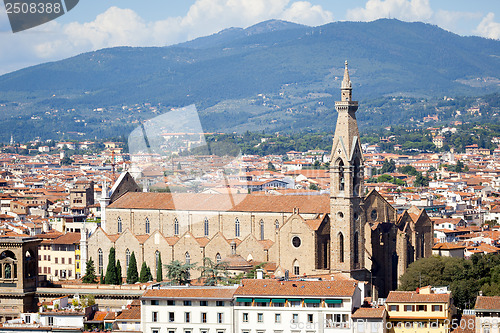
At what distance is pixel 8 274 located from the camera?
42.2 m

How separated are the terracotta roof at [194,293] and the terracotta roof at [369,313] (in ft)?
12.0

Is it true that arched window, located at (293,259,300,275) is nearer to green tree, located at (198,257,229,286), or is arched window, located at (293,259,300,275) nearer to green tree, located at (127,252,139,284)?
green tree, located at (198,257,229,286)

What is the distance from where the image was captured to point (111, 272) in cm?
5116

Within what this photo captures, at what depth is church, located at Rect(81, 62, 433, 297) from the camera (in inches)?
1852

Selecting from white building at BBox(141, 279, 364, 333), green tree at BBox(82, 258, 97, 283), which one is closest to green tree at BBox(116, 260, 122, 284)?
green tree at BBox(82, 258, 97, 283)

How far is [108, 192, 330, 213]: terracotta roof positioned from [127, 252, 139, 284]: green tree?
3370mm

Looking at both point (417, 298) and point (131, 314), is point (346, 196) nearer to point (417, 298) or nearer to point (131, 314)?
point (417, 298)

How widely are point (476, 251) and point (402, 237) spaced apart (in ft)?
30.7

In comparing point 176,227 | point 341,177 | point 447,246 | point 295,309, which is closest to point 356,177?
point 341,177

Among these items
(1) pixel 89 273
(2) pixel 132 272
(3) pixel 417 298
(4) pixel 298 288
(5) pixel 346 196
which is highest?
(5) pixel 346 196

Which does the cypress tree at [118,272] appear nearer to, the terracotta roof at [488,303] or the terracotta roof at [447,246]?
the terracotta roof at [447,246]

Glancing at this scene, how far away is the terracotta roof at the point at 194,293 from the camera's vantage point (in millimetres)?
33906

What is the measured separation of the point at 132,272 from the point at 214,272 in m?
6.77

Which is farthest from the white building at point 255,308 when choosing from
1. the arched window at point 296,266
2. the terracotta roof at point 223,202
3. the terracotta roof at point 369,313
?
the terracotta roof at point 223,202
